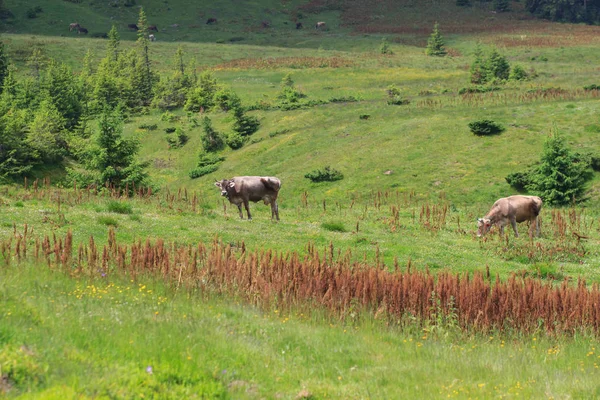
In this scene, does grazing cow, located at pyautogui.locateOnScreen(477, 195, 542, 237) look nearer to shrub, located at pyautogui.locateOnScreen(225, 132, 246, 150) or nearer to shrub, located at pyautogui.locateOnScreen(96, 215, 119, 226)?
shrub, located at pyautogui.locateOnScreen(96, 215, 119, 226)

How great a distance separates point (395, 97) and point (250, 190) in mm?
37584

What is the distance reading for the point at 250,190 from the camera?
27.7 m

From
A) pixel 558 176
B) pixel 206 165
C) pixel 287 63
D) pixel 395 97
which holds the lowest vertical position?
pixel 206 165

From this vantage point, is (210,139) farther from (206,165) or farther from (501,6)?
(501,6)

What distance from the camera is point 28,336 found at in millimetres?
8047

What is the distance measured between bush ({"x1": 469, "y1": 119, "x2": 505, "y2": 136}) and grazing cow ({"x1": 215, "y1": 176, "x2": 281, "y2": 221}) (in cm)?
2191

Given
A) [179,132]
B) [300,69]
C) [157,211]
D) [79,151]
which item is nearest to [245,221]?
[157,211]

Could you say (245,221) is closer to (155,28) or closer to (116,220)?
(116,220)

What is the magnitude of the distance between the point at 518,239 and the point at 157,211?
48.8 ft

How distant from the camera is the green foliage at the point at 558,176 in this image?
3391 centimetres

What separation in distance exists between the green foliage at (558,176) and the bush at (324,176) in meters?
12.7

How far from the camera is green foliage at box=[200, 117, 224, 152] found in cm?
5703

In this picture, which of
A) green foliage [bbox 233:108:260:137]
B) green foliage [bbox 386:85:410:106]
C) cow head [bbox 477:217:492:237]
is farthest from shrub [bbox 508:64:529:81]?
cow head [bbox 477:217:492:237]

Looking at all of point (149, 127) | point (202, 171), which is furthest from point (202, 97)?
point (202, 171)
